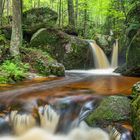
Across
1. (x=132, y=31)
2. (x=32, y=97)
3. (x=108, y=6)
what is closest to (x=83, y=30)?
(x=108, y=6)

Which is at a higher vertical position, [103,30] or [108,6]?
[108,6]

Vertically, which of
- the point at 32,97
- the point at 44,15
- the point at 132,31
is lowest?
the point at 32,97

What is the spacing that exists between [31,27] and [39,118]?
10.5 metres

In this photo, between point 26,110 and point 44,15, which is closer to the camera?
point 26,110

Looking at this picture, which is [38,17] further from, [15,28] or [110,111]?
[110,111]

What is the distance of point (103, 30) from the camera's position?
23859 mm

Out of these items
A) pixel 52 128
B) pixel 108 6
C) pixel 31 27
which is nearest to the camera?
pixel 52 128

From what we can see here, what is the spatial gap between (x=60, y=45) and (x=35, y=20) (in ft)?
10.3

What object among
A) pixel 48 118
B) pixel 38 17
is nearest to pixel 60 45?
pixel 38 17

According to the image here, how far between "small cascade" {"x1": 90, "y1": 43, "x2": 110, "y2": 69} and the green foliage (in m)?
5.85

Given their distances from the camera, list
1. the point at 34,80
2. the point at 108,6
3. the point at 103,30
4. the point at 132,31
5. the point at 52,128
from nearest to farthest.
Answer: the point at 52,128
the point at 34,80
the point at 132,31
the point at 108,6
the point at 103,30

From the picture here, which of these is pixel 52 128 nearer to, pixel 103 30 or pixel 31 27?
pixel 31 27

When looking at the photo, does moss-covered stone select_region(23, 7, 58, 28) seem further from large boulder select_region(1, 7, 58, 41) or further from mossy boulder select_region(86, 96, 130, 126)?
mossy boulder select_region(86, 96, 130, 126)

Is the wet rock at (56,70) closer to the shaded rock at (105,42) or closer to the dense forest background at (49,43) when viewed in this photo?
the dense forest background at (49,43)
